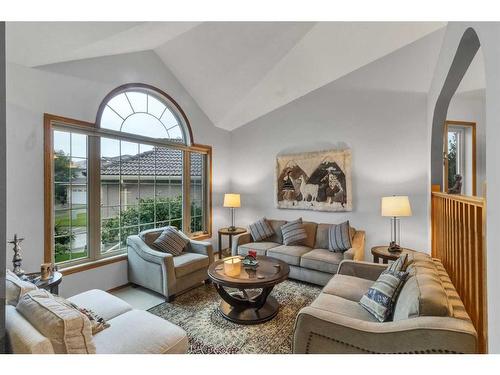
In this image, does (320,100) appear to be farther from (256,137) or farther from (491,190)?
(491,190)

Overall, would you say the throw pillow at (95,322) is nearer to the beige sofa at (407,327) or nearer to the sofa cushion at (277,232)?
the beige sofa at (407,327)

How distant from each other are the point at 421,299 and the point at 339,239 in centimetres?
205

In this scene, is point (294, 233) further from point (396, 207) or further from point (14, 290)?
point (14, 290)

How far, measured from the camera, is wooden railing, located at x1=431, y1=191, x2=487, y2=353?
4.53ft

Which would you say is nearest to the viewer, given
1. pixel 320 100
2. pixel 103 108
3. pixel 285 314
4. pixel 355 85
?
pixel 285 314

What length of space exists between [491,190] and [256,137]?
4009 mm

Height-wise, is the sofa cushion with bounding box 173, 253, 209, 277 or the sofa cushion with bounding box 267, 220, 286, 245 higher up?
the sofa cushion with bounding box 267, 220, 286, 245

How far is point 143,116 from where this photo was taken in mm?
3516

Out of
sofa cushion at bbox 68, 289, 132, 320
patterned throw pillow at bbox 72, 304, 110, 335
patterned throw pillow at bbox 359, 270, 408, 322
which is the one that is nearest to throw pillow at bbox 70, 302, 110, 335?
patterned throw pillow at bbox 72, 304, 110, 335

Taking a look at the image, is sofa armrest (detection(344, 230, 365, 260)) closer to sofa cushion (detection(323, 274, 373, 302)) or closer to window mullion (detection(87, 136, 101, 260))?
sofa cushion (detection(323, 274, 373, 302))

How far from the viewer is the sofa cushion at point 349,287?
2049 millimetres

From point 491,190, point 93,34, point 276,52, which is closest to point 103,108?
point 93,34

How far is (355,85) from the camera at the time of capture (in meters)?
3.82

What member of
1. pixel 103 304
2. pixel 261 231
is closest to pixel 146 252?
pixel 103 304
